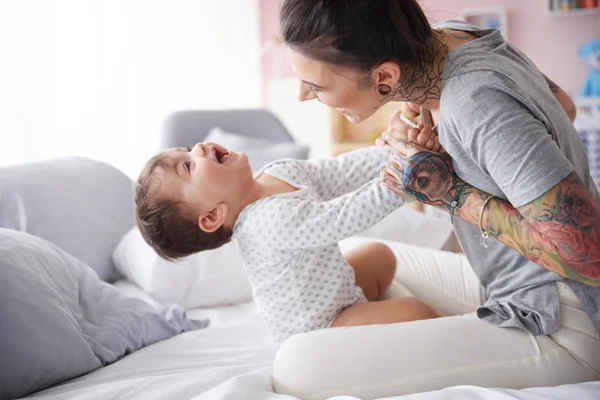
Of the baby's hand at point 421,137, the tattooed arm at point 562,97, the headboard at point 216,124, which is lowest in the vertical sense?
the headboard at point 216,124

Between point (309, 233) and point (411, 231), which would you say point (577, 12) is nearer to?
point (411, 231)

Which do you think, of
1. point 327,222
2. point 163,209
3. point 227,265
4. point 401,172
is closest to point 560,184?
point 401,172

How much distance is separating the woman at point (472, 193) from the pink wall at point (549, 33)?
363 cm

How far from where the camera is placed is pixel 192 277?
182 centimetres

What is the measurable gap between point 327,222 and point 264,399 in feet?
1.20

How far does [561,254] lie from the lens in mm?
969

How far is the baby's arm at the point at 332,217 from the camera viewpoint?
1.26m

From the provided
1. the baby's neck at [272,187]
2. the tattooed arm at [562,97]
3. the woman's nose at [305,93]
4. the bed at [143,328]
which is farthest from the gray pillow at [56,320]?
the tattooed arm at [562,97]

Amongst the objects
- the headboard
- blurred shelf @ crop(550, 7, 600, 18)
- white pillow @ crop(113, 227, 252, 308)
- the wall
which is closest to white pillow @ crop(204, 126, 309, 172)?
the headboard

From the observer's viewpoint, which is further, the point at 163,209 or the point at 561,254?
the point at 163,209

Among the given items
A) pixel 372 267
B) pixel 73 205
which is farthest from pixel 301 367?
pixel 73 205

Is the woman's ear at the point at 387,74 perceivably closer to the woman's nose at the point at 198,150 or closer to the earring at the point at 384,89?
the earring at the point at 384,89

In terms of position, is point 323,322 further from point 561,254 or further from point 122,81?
point 122,81

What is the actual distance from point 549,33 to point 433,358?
407 cm
